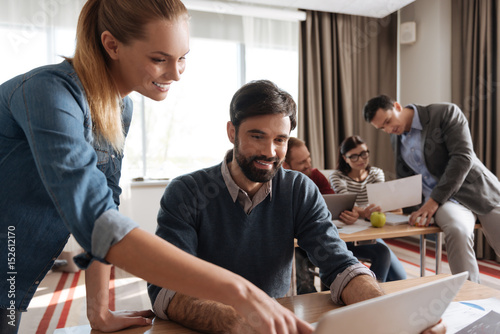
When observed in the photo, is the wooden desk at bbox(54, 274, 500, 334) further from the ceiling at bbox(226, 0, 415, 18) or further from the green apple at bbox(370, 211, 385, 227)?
the ceiling at bbox(226, 0, 415, 18)

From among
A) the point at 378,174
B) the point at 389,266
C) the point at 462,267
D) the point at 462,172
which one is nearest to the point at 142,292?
the point at 389,266

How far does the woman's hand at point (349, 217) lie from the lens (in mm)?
2334

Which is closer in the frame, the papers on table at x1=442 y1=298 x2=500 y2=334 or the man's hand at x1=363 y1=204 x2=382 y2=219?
the papers on table at x1=442 y1=298 x2=500 y2=334

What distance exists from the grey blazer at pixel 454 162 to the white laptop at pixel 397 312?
2.02m

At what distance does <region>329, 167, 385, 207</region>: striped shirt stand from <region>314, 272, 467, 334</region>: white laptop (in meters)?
2.29

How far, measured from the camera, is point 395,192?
7.96 ft

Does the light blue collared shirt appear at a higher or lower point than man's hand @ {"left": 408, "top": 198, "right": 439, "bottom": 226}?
higher

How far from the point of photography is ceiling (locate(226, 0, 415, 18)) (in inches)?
164

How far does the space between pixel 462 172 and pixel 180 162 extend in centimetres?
261

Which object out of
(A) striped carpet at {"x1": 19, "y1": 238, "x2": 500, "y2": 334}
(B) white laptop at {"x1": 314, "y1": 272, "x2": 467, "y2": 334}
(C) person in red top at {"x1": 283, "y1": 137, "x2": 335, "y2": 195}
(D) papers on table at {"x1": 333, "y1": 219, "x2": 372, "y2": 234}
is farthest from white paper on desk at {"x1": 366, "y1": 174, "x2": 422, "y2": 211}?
(B) white laptop at {"x1": 314, "y1": 272, "x2": 467, "y2": 334}

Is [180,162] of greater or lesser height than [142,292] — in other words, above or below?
above

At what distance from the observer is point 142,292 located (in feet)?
10.3

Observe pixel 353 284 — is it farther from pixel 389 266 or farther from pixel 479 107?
pixel 479 107

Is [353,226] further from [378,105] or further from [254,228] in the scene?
[254,228]
